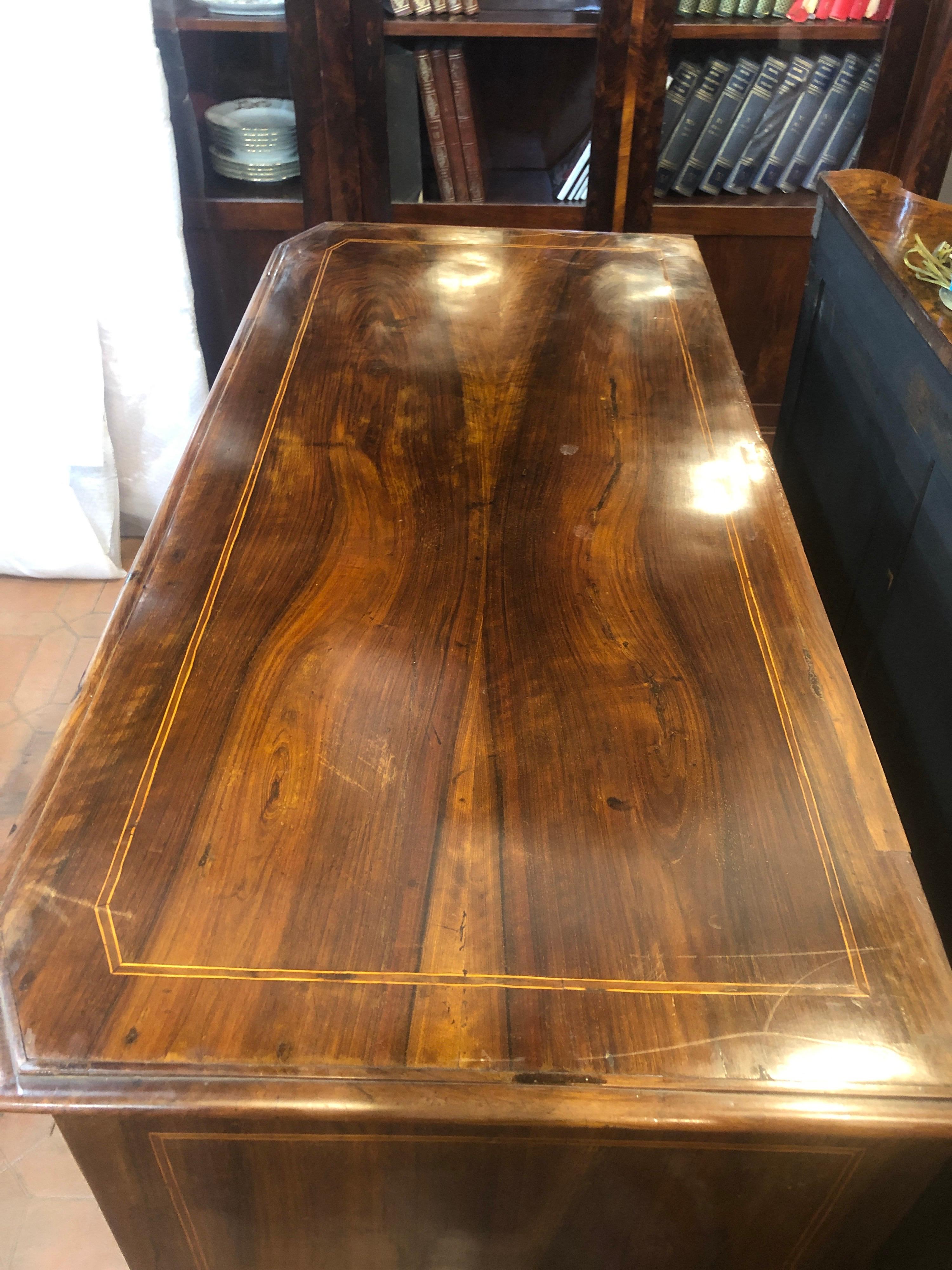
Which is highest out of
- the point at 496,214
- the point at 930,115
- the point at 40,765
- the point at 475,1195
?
the point at 930,115

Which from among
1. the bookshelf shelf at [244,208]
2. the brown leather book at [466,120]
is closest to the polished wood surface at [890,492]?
the brown leather book at [466,120]

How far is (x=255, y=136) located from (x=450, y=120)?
0.41 metres

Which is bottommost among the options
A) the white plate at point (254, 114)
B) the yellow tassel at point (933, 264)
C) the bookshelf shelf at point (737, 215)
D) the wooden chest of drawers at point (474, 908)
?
the bookshelf shelf at point (737, 215)

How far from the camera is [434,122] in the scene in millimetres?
2076

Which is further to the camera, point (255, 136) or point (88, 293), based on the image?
point (255, 136)

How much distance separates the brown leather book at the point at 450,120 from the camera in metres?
2.01

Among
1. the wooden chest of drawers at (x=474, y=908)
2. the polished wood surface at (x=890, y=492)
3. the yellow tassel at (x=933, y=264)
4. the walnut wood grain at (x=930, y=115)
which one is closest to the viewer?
the wooden chest of drawers at (x=474, y=908)

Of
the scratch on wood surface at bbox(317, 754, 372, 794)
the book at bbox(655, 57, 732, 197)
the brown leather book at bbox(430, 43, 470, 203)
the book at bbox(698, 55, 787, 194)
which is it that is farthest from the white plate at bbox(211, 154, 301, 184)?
the scratch on wood surface at bbox(317, 754, 372, 794)

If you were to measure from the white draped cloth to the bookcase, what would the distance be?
0.64 feet

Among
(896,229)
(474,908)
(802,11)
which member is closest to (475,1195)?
(474,908)

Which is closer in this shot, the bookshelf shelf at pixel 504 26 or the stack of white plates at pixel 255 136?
the bookshelf shelf at pixel 504 26

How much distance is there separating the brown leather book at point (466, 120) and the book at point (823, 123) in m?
0.67

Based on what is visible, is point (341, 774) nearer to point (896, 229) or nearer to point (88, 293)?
point (896, 229)

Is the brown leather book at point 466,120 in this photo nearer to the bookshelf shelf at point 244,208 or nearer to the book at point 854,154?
the bookshelf shelf at point 244,208
